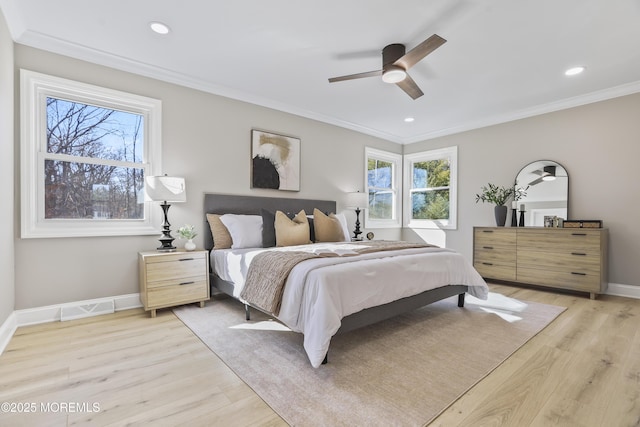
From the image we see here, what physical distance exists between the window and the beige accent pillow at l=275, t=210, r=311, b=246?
87.4 inches

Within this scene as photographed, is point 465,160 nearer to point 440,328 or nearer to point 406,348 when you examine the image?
point 440,328

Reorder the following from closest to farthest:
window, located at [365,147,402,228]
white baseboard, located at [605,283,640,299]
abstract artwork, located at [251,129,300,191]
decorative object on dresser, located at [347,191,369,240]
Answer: white baseboard, located at [605,283,640,299] < abstract artwork, located at [251,129,300,191] < decorative object on dresser, located at [347,191,369,240] < window, located at [365,147,402,228]

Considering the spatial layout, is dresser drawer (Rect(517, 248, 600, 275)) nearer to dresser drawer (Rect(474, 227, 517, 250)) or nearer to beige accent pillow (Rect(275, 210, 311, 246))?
dresser drawer (Rect(474, 227, 517, 250))

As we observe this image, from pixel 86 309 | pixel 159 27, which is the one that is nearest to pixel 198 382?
pixel 86 309

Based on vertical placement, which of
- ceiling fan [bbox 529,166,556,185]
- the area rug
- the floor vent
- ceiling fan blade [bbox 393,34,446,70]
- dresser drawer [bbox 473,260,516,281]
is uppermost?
ceiling fan blade [bbox 393,34,446,70]

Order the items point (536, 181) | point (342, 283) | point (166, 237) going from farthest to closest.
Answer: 1. point (536, 181)
2. point (166, 237)
3. point (342, 283)

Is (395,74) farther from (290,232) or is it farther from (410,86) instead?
(290,232)

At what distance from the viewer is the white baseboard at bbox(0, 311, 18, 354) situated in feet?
7.25

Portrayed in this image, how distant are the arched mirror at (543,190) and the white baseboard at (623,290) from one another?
992 mm

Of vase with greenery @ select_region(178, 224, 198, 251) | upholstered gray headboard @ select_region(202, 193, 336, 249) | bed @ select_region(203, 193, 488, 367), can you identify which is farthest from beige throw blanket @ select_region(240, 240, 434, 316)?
upholstered gray headboard @ select_region(202, 193, 336, 249)

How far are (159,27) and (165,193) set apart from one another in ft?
4.84

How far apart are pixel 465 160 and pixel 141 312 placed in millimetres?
5215

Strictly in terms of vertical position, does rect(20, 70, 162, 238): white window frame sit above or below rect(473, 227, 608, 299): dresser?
above

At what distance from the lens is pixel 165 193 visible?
9.98ft
